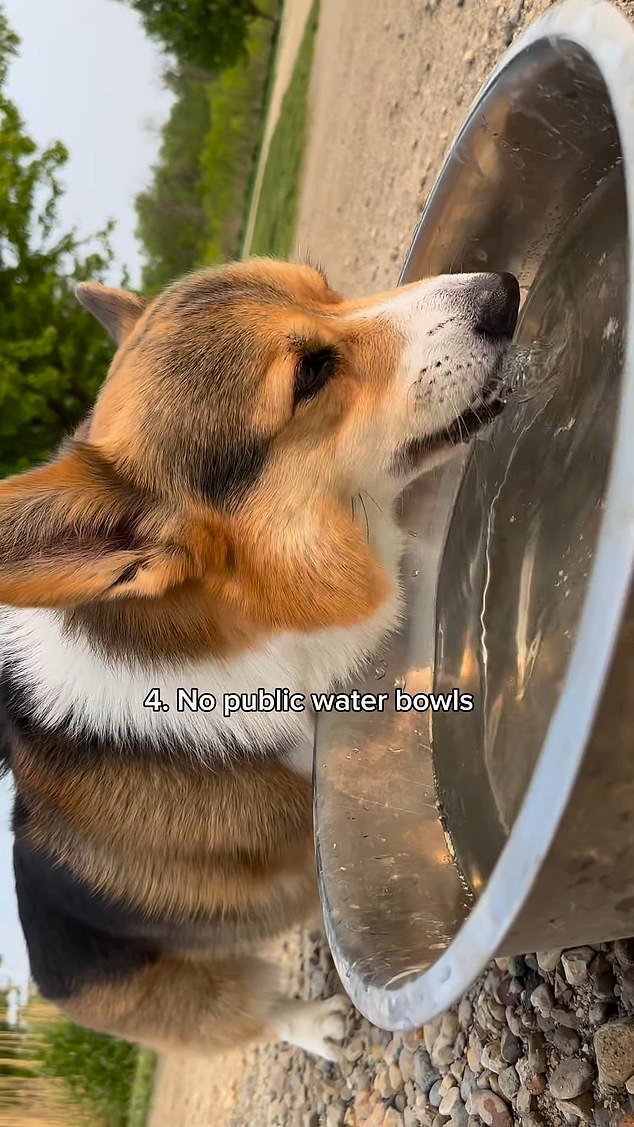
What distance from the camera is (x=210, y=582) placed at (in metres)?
1.95

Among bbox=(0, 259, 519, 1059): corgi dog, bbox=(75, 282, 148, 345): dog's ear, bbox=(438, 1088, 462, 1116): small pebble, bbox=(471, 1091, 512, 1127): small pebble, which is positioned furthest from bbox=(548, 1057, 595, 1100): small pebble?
bbox=(75, 282, 148, 345): dog's ear

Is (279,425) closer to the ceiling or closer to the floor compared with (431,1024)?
closer to the ceiling

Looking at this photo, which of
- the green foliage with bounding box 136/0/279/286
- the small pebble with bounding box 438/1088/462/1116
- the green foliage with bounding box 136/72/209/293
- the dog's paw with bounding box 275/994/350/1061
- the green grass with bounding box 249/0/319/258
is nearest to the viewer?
the small pebble with bounding box 438/1088/462/1116

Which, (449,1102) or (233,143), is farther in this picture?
(233,143)

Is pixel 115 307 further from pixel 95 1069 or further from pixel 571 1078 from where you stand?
pixel 95 1069

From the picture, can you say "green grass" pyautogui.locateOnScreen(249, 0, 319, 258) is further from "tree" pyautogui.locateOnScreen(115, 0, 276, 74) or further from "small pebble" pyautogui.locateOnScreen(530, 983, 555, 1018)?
"small pebble" pyautogui.locateOnScreen(530, 983, 555, 1018)

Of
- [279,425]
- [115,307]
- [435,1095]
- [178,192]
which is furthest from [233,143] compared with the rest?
[435,1095]

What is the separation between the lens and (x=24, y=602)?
1.48 metres

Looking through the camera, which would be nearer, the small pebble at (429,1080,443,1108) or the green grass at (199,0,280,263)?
the small pebble at (429,1080,443,1108)

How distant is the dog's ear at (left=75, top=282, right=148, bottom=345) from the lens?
2.59m

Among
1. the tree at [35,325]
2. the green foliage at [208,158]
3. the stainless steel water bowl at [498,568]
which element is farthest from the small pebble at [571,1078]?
the green foliage at [208,158]

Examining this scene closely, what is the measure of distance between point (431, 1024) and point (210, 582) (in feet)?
4.90

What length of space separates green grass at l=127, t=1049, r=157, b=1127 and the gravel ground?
0.41m

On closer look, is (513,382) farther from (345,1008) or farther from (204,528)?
(345,1008)
